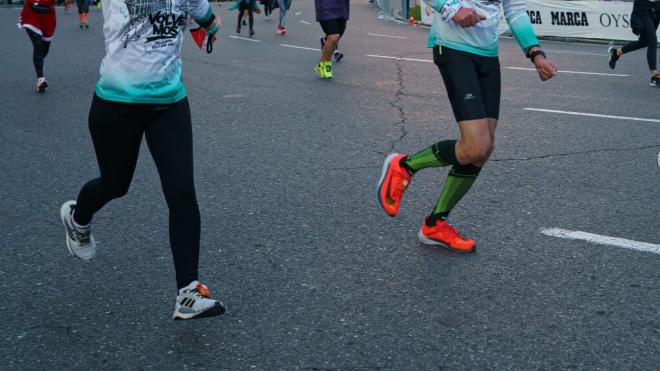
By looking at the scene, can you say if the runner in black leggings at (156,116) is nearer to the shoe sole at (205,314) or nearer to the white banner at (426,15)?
the shoe sole at (205,314)

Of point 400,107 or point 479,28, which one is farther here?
point 400,107

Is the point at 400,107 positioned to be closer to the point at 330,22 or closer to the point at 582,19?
the point at 330,22

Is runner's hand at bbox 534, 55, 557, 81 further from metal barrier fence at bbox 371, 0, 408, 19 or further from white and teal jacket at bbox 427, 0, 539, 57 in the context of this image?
metal barrier fence at bbox 371, 0, 408, 19

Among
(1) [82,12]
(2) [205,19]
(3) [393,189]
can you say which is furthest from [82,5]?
(2) [205,19]

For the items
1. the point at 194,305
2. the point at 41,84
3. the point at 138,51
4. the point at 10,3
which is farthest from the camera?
the point at 10,3

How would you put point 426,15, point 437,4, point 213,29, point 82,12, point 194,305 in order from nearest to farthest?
point 194,305, point 213,29, point 437,4, point 82,12, point 426,15

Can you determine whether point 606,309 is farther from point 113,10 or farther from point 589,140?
point 589,140

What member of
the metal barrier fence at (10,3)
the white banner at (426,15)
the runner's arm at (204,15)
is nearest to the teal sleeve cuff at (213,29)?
the runner's arm at (204,15)

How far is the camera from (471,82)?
435cm

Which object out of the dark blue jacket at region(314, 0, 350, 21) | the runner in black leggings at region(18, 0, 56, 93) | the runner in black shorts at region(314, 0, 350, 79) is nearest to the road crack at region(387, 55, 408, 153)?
the runner in black shorts at region(314, 0, 350, 79)

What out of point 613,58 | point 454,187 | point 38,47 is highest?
point 454,187

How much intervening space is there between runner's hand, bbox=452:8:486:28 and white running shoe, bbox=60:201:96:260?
2.07m

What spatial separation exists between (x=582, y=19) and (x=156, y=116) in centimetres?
1542

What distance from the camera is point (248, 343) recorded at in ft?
11.2
